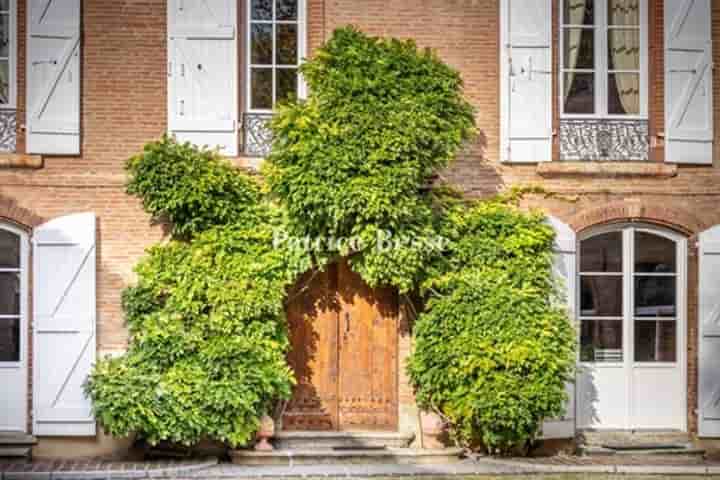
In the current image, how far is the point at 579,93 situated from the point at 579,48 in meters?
0.52

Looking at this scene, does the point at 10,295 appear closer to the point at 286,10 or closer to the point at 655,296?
the point at 286,10

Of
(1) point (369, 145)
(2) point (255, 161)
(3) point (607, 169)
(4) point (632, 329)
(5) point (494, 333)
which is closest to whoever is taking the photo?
(1) point (369, 145)

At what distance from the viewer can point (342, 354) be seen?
11.4 m

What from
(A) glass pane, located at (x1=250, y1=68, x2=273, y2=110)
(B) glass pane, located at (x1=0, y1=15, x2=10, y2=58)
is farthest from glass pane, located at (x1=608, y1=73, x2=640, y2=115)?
(B) glass pane, located at (x1=0, y1=15, x2=10, y2=58)

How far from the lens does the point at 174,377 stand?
10297 millimetres

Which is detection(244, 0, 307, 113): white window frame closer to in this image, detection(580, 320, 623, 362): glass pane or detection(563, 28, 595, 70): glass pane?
detection(563, 28, 595, 70): glass pane

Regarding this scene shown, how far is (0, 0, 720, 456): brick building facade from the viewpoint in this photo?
11.0 meters

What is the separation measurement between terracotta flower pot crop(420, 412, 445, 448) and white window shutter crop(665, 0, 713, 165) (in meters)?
3.84

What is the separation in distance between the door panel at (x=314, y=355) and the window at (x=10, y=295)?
9.54ft

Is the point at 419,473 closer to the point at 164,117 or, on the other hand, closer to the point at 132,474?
the point at 132,474

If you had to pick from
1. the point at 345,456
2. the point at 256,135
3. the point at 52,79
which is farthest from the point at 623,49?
the point at 52,79

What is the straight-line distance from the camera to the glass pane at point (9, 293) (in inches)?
437

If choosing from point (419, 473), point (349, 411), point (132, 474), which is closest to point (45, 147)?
point (132, 474)

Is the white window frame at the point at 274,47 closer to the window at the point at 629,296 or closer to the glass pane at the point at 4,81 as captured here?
the glass pane at the point at 4,81
